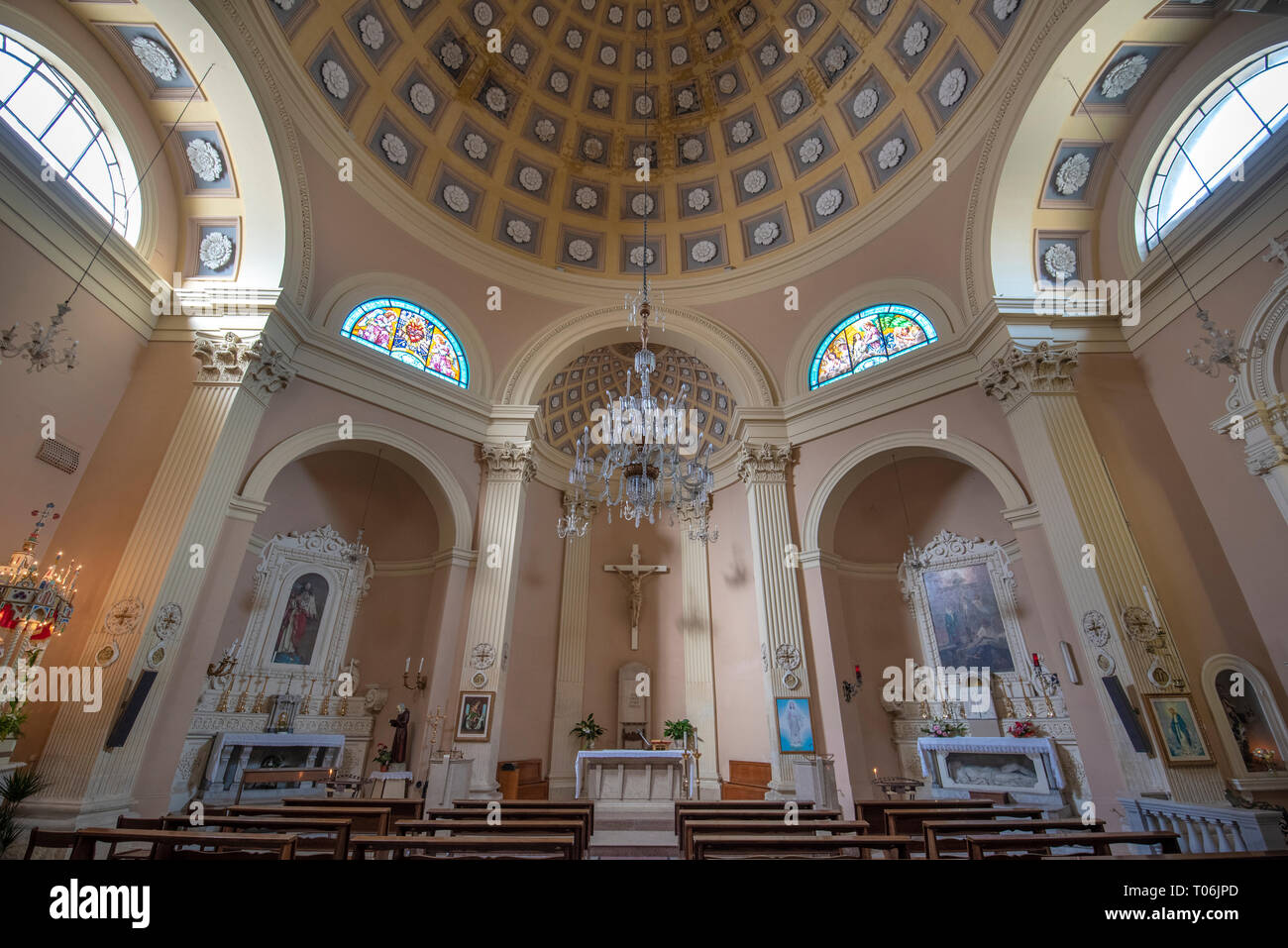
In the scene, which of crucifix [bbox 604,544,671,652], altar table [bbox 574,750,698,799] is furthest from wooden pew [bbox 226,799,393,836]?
crucifix [bbox 604,544,671,652]

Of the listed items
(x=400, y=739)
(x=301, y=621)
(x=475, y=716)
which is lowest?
(x=400, y=739)

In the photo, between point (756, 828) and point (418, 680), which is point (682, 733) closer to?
point (418, 680)

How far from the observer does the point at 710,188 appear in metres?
14.1

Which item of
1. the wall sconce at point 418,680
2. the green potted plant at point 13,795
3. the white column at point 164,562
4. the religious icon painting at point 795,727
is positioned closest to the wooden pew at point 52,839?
the green potted plant at point 13,795

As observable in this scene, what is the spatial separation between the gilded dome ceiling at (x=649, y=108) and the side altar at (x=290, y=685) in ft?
27.2

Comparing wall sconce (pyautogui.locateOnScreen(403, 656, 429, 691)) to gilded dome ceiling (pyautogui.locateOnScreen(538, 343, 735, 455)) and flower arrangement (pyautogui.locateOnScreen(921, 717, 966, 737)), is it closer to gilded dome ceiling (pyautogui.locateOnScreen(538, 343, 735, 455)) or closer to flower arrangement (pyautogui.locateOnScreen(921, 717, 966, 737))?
gilded dome ceiling (pyautogui.locateOnScreen(538, 343, 735, 455))

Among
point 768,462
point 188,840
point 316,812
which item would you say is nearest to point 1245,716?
point 768,462

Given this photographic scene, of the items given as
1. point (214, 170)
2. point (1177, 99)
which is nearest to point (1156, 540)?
point (1177, 99)

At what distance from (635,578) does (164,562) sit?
31.5 feet

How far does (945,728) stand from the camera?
10.5 m

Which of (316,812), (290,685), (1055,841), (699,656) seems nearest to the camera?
(1055,841)

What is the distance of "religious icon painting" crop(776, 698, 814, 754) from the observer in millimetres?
10078

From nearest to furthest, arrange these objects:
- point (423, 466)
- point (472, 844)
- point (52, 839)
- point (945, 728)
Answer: point (472, 844), point (52, 839), point (945, 728), point (423, 466)
